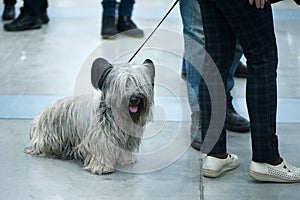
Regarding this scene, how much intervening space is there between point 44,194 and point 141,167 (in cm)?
58

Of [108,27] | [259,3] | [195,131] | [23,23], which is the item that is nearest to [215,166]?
[195,131]

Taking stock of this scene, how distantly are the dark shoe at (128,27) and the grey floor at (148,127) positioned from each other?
0.27ft

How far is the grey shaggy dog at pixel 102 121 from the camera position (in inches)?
130

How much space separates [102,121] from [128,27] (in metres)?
2.83

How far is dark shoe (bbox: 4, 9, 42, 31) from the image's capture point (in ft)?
20.8

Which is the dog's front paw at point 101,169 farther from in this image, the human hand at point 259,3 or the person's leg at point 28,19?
the person's leg at point 28,19

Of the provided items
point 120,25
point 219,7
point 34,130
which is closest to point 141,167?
point 34,130

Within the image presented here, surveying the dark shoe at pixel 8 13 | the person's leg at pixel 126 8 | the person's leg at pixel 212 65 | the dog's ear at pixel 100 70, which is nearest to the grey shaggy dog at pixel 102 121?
the dog's ear at pixel 100 70

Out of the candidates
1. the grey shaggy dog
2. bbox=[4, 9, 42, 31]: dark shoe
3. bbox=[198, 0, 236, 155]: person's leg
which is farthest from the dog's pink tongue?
bbox=[4, 9, 42, 31]: dark shoe

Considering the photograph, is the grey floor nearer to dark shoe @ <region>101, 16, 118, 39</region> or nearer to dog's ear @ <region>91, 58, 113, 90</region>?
dark shoe @ <region>101, 16, 118, 39</region>

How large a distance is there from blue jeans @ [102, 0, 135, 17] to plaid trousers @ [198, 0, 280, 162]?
2.86 metres

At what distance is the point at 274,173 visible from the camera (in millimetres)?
3367

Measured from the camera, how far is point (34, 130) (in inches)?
149

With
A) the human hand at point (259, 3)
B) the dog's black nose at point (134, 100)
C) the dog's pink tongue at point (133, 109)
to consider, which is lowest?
the dog's pink tongue at point (133, 109)
